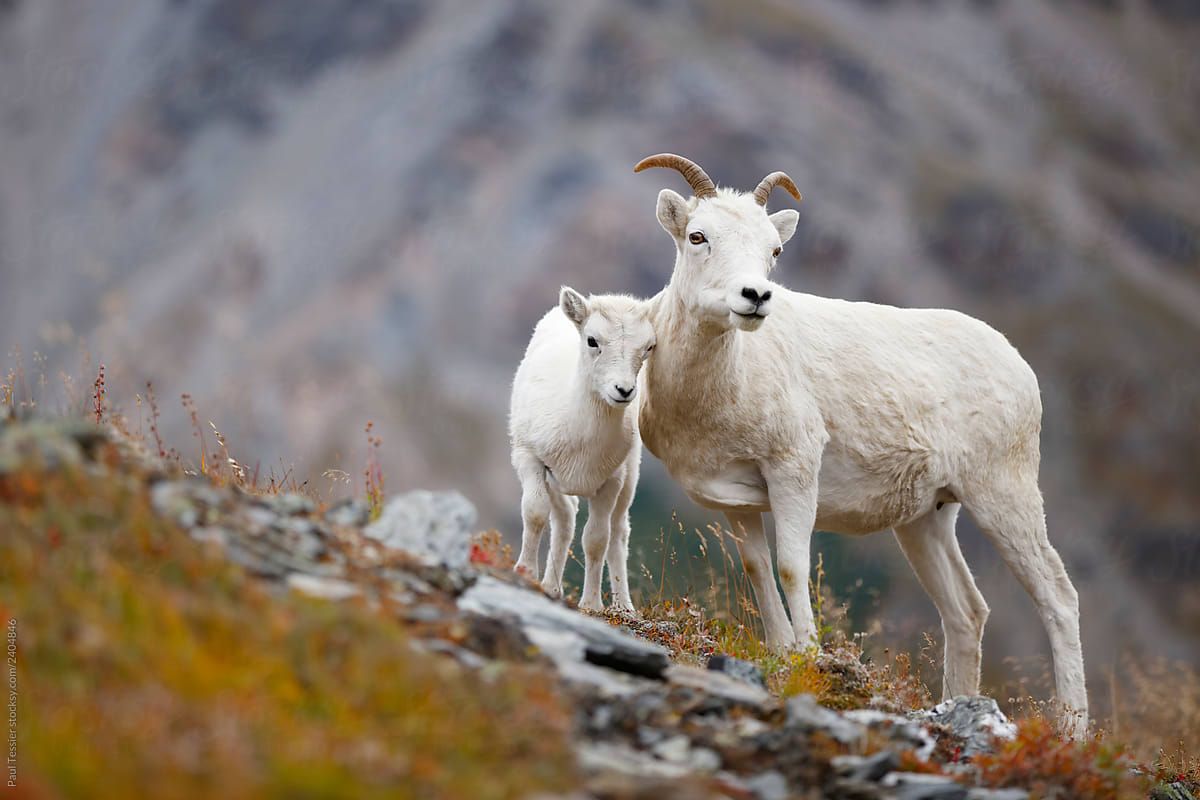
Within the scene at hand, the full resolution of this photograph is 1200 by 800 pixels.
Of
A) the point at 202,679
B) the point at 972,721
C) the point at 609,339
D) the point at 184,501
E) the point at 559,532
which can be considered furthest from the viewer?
the point at 559,532

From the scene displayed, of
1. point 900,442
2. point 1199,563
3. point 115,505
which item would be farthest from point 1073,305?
point 115,505

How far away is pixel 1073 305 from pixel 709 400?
279ft

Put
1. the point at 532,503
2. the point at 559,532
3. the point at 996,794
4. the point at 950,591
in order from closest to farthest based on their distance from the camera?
the point at 996,794 < the point at 532,503 < the point at 559,532 < the point at 950,591

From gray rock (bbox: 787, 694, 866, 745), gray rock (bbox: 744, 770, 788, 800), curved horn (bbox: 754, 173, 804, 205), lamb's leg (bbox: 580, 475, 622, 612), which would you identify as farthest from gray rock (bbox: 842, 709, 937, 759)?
curved horn (bbox: 754, 173, 804, 205)

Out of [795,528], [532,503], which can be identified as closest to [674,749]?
[795,528]

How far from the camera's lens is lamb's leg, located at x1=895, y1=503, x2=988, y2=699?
8.84m

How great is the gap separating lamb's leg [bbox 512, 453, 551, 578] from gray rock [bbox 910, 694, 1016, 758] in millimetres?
2848

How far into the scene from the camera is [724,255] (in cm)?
664

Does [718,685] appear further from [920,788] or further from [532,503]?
[532,503]

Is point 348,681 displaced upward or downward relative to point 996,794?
upward

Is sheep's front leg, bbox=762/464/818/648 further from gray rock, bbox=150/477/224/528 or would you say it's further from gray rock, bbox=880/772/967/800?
gray rock, bbox=150/477/224/528

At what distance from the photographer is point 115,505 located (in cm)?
396

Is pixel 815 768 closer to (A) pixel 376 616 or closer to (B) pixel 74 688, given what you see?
(A) pixel 376 616

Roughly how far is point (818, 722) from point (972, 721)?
1663 mm
